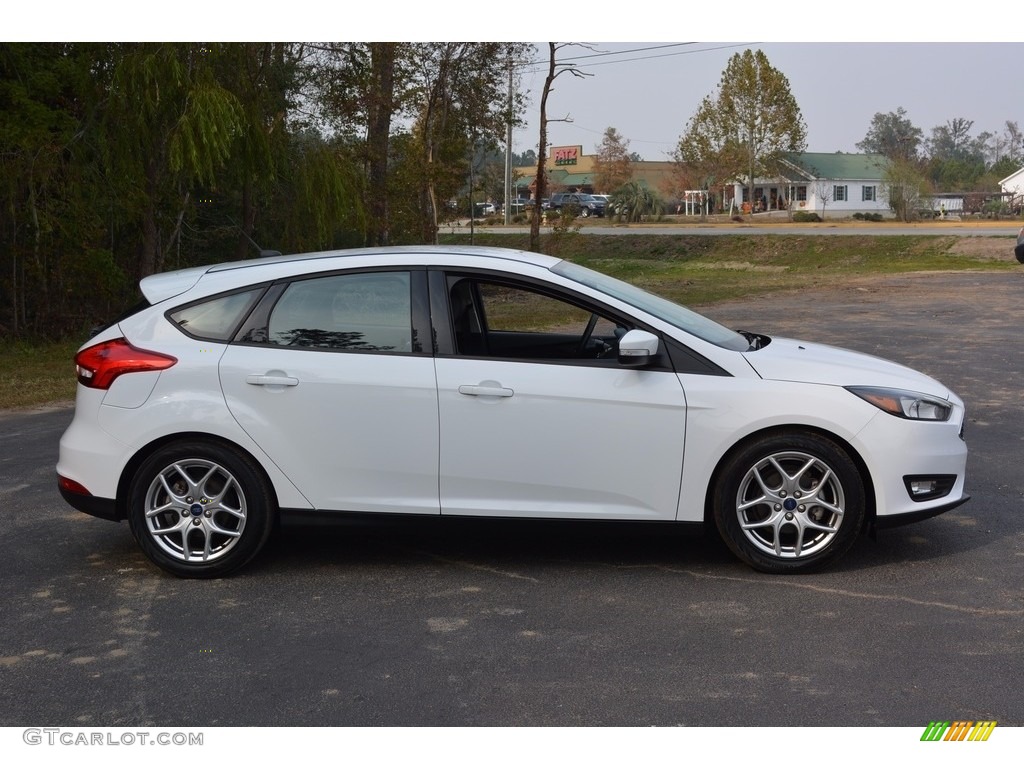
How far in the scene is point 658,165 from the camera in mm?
107438

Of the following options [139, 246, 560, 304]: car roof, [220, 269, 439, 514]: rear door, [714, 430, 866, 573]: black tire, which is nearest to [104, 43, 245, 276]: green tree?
[139, 246, 560, 304]: car roof

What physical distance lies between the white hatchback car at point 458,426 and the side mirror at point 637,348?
1cm

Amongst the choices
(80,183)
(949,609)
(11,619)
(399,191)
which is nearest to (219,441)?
(11,619)

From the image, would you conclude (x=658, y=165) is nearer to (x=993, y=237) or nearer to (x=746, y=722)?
(x=993, y=237)

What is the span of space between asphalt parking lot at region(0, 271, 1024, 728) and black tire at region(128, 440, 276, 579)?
155 mm

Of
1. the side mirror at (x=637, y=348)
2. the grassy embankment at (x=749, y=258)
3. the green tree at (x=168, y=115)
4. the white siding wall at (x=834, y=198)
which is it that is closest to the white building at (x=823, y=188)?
the white siding wall at (x=834, y=198)

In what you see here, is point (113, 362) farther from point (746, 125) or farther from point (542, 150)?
point (746, 125)

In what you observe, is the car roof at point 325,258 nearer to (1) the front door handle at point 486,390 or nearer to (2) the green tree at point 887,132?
(1) the front door handle at point 486,390

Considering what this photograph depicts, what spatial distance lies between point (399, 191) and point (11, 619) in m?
21.2

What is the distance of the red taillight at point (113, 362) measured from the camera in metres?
5.82

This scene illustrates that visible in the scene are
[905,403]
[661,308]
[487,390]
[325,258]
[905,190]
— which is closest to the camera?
[487,390]

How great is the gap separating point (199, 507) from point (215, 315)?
38.1 inches

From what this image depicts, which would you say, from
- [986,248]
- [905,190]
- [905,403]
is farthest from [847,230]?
[905,403]

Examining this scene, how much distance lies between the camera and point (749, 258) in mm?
42781
